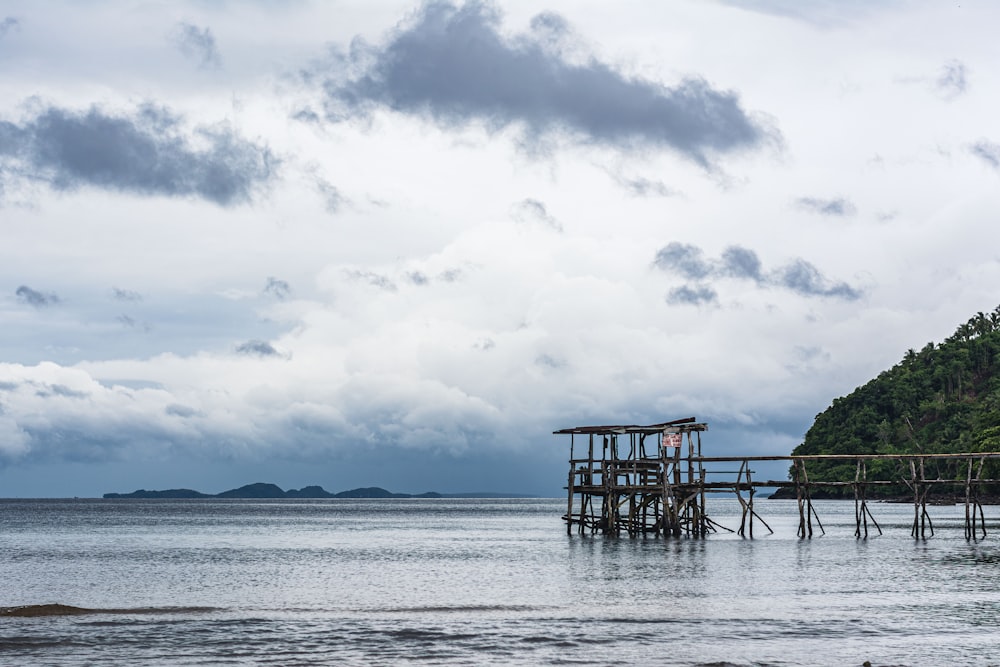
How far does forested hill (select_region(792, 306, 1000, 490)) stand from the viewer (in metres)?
162

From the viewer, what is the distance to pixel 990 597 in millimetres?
30375

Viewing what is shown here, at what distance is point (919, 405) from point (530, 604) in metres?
154

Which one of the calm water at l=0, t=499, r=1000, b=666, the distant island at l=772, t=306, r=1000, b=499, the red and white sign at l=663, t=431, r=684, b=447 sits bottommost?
the calm water at l=0, t=499, r=1000, b=666

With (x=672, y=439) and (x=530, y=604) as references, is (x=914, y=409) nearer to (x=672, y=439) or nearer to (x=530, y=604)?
(x=672, y=439)

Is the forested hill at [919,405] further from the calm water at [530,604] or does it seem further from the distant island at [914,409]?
the calm water at [530,604]

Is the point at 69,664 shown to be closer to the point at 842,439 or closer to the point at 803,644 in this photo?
the point at 803,644

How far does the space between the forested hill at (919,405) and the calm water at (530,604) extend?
4394 inches

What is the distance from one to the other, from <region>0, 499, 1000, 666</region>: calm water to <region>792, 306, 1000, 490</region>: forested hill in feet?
366

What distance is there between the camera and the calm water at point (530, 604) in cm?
2230

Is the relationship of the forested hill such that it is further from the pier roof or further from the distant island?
the pier roof

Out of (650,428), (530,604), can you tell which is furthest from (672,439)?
(530,604)

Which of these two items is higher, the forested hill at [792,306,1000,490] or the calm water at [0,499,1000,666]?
the forested hill at [792,306,1000,490]

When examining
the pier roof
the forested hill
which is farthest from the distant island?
the pier roof

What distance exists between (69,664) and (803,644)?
14544 millimetres
